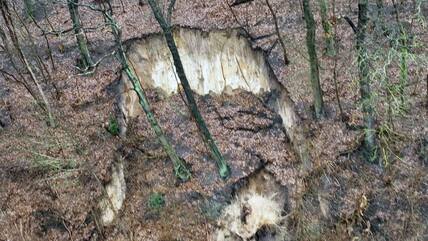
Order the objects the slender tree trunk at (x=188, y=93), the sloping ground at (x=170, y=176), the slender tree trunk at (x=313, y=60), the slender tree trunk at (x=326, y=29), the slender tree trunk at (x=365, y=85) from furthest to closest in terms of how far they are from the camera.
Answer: the slender tree trunk at (x=326, y=29)
the slender tree trunk at (x=313, y=60)
the sloping ground at (x=170, y=176)
the slender tree trunk at (x=188, y=93)
the slender tree trunk at (x=365, y=85)

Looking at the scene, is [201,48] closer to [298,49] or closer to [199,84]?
[199,84]

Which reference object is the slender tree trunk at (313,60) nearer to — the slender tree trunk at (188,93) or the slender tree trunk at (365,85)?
the slender tree trunk at (365,85)

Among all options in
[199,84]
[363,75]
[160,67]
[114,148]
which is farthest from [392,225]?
[160,67]

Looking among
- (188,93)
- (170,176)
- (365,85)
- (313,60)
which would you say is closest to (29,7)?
(170,176)

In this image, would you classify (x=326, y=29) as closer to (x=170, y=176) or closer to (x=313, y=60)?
(x=313, y=60)

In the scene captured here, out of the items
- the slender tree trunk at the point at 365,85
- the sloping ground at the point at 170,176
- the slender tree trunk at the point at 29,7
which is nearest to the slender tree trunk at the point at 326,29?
the sloping ground at the point at 170,176

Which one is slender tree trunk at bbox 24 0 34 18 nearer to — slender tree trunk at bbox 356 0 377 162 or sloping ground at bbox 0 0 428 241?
sloping ground at bbox 0 0 428 241
